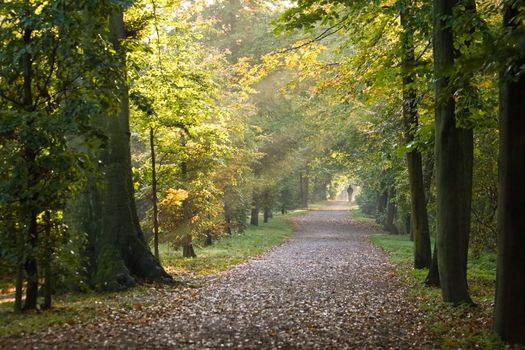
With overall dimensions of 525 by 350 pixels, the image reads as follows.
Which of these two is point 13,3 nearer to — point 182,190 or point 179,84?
point 179,84

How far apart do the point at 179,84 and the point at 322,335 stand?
32.0ft

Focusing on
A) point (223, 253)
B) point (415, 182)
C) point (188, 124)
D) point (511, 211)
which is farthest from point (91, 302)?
point (223, 253)

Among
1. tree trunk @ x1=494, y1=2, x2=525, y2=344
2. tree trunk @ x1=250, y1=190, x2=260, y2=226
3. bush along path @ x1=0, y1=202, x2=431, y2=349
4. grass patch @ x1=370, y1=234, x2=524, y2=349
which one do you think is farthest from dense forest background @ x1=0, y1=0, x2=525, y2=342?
tree trunk @ x1=250, y1=190, x2=260, y2=226

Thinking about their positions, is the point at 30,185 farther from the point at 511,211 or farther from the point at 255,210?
the point at 255,210

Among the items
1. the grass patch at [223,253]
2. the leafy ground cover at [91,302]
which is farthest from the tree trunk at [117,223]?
the grass patch at [223,253]

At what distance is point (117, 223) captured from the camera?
1289 centimetres

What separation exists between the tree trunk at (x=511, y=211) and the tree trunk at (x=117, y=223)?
28.2ft

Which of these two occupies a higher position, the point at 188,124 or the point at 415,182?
the point at 188,124

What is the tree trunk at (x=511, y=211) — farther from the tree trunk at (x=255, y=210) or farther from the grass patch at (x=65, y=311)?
the tree trunk at (x=255, y=210)

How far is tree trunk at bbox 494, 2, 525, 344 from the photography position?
637cm

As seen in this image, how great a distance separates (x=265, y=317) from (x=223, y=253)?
41.8 ft

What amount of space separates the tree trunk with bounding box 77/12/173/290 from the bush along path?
3.50 feet

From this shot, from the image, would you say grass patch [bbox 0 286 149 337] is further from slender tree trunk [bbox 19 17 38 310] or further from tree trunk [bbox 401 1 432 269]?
tree trunk [bbox 401 1 432 269]

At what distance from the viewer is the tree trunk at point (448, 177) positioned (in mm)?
8656
